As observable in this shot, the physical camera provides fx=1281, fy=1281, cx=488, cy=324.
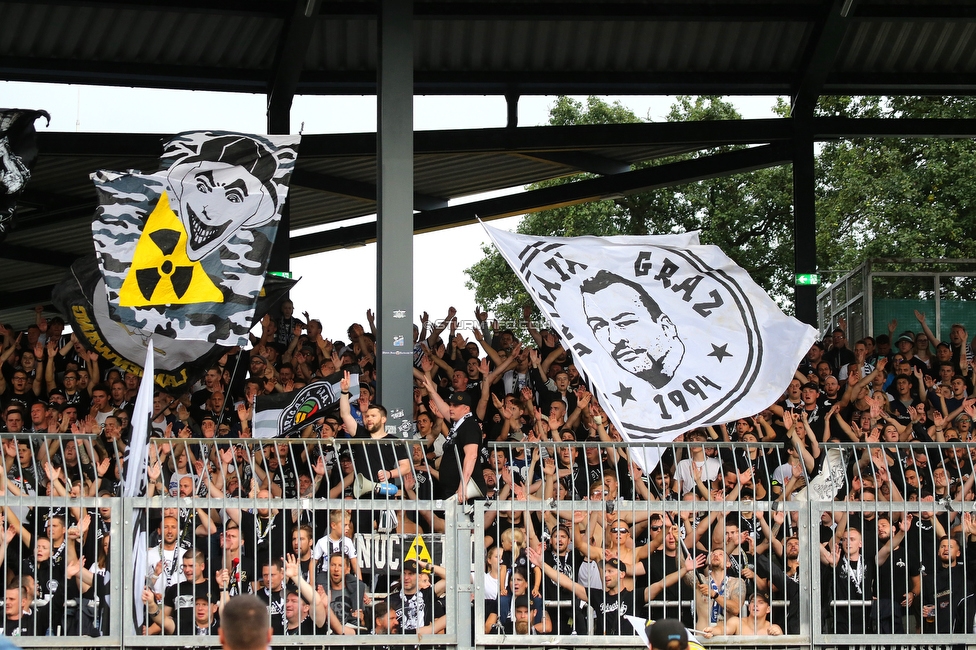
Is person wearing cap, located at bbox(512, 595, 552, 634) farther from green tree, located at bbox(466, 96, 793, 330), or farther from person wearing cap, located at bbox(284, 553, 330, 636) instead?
green tree, located at bbox(466, 96, 793, 330)

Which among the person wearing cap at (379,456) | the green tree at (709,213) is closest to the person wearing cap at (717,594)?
the person wearing cap at (379,456)

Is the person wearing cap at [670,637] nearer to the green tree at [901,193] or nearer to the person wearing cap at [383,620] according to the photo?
the person wearing cap at [383,620]

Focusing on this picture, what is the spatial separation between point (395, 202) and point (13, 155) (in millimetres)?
4198

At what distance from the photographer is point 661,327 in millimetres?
11922

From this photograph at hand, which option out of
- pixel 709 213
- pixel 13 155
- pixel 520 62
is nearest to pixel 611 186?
pixel 520 62

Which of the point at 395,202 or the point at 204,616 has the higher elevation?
the point at 395,202

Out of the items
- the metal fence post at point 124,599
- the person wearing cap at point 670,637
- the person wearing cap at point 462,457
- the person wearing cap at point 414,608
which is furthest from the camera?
the person wearing cap at point 462,457

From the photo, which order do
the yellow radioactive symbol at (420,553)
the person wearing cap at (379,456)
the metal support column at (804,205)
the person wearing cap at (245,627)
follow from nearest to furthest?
the person wearing cap at (245,627), the yellow radioactive symbol at (420,553), the person wearing cap at (379,456), the metal support column at (804,205)

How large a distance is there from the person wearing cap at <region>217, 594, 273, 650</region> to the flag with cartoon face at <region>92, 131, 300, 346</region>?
739 cm

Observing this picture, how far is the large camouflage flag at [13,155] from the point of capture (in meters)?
13.8

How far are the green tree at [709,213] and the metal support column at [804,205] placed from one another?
54.2 feet

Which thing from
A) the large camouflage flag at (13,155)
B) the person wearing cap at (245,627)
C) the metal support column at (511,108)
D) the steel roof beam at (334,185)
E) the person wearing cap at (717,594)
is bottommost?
the person wearing cap at (717,594)

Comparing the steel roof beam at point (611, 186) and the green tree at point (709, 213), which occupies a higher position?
the green tree at point (709, 213)

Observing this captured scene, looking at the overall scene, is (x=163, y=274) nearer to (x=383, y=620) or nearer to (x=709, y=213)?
(x=383, y=620)
